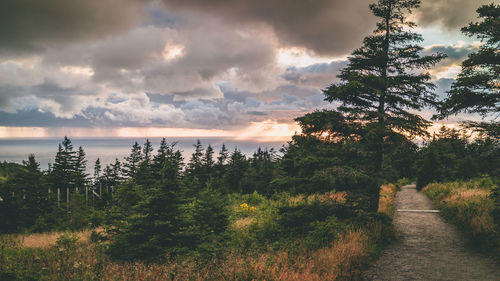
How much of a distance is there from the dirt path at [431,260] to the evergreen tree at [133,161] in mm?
63605

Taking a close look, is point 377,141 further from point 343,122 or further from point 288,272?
point 288,272

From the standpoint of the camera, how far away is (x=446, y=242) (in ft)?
30.1

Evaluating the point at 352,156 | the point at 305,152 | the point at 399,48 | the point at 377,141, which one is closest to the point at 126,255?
the point at 305,152

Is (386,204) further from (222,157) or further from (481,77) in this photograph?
(222,157)

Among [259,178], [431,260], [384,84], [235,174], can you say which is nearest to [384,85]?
[384,84]

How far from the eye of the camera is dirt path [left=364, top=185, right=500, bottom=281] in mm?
6488

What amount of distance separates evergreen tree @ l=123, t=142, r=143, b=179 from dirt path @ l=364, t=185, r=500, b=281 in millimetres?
63605

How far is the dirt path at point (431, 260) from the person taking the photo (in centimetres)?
649

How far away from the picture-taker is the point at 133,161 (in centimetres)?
6475

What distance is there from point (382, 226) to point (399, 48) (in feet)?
24.3

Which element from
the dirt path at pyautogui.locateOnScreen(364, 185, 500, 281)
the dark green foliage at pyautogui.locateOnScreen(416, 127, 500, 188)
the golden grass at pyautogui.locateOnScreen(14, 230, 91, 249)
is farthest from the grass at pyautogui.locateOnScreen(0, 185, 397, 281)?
the golden grass at pyautogui.locateOnScreen(14, 230, 91, 249)

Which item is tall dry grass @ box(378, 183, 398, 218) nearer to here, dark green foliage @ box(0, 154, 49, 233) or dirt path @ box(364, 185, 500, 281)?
dirt path @ box(364, 185, 500, 281)

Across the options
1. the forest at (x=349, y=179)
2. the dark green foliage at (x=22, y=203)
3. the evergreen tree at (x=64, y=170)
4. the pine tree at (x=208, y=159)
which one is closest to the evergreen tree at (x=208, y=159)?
the pine tree at (x=208, y=159)

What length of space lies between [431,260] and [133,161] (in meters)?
68.4
